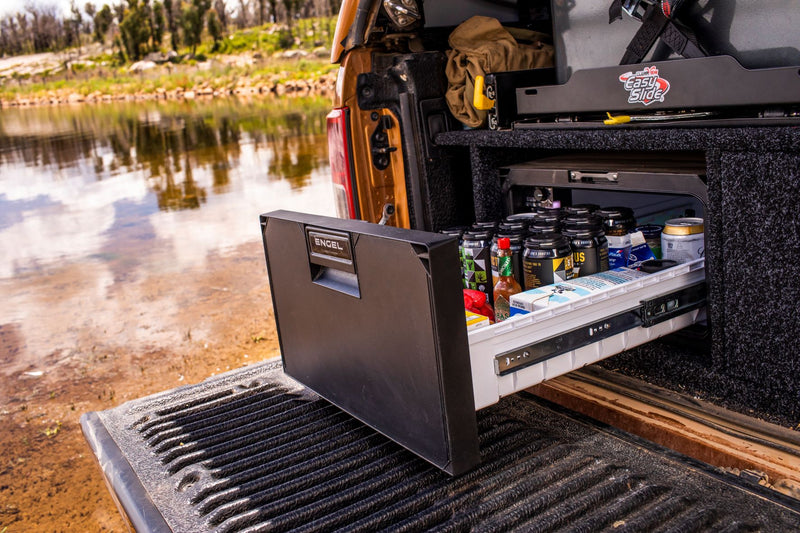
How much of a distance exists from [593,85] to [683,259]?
1.94 feet

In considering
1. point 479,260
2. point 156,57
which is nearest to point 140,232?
point 479,260

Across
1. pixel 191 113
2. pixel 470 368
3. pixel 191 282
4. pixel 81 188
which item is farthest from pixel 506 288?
pixel 191 113

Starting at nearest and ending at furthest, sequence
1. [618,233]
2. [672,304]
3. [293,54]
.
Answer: [672,304]
[618,233]
[293,54]

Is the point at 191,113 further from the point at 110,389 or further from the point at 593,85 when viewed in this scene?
the point at 593,85

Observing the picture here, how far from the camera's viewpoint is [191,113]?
Result: 26.9 meters

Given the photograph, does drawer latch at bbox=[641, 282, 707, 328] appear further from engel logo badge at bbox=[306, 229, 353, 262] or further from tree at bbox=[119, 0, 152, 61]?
tree at bbox=[119, 0, 152, 61]

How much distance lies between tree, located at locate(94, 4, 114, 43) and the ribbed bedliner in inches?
3416

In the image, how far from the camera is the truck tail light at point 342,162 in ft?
9.40

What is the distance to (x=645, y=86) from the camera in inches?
83.7

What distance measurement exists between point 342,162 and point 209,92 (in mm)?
40408

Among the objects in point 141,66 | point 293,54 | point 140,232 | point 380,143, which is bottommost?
point 140,232

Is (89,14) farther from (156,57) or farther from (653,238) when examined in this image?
(653,238)

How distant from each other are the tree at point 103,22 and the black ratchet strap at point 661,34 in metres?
86.8

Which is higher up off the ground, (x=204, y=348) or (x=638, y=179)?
(x=638, y=179)
